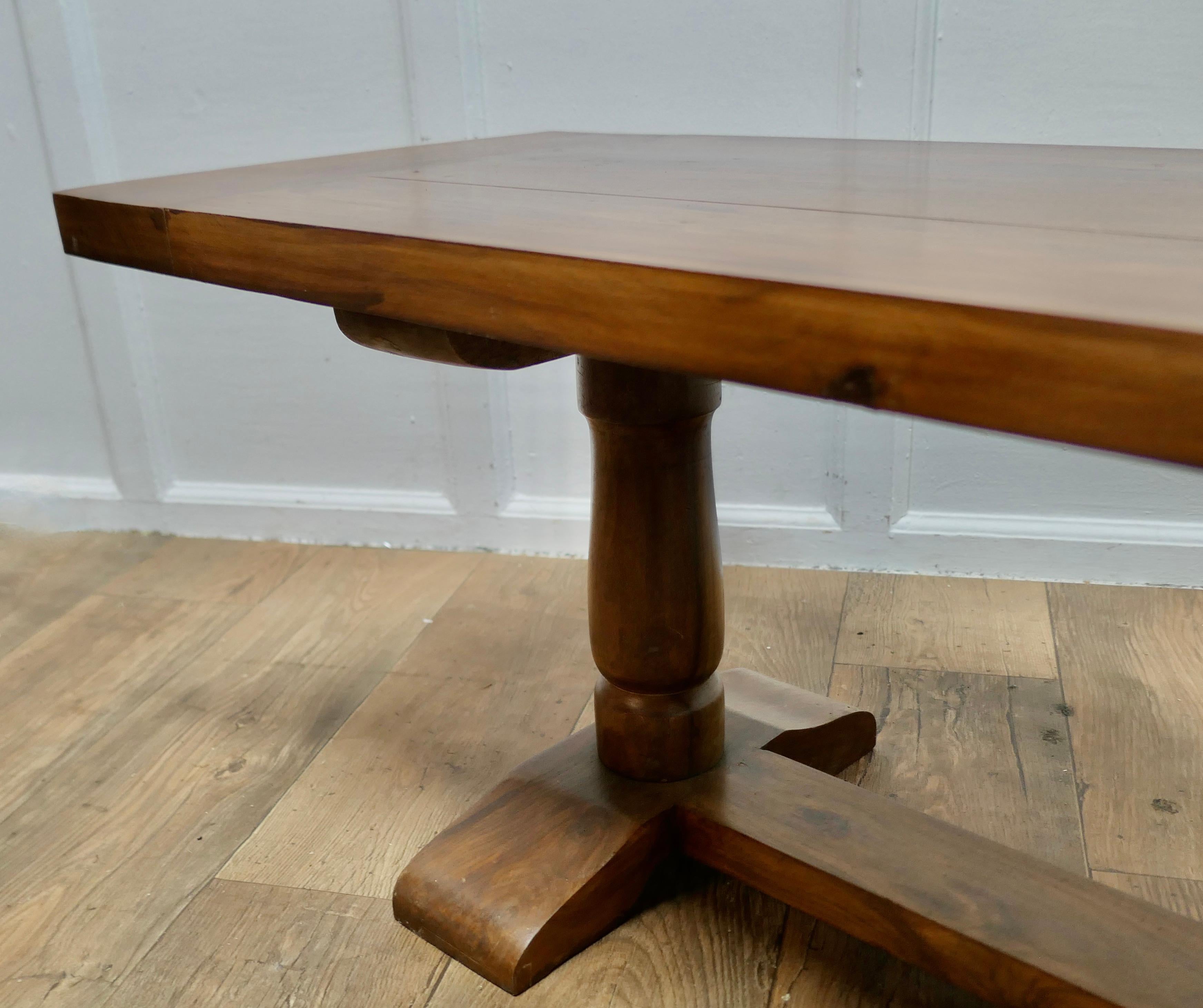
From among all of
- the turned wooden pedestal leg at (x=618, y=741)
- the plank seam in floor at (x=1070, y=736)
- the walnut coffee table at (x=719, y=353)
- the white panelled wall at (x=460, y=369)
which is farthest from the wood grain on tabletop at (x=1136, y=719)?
the turned wooden pedestal leg at (x=618, y=741)

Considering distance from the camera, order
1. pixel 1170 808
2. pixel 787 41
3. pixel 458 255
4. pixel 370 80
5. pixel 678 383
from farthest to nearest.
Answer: pixel 370 80 < pixel 787 41 < pixel 1170 808 < pixel 678 383 < pixel 458 255

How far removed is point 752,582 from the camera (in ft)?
5.54

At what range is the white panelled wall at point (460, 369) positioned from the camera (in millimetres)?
1484

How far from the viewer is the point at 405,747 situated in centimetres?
129

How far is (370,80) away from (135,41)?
0.38m

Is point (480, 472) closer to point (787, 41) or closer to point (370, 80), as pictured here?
point (370, 80)

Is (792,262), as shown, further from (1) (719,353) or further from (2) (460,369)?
(2) (460,369)

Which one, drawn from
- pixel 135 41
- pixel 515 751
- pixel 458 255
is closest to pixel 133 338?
pixel 135 41

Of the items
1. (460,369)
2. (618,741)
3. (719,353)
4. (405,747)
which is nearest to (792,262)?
(719,353)

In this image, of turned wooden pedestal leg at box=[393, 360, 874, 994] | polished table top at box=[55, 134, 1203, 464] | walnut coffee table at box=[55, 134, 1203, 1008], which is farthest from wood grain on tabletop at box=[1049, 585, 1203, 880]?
polished table top at box=[55, 134, 1203, 464]

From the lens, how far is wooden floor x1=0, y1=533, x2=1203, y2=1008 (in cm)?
96

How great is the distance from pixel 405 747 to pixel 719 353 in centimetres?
91

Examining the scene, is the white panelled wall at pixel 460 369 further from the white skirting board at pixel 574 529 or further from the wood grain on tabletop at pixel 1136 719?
the wood grain on tabletop at pixel 1136 719

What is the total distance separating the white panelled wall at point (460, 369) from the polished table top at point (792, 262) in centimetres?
56
